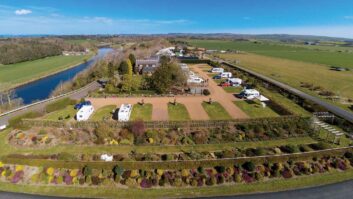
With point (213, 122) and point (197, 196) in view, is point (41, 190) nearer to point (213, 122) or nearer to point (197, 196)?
point (197, 196)

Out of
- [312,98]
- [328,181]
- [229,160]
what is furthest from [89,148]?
Result: [312,98]

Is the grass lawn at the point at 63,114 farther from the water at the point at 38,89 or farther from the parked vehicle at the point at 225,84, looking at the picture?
the parked vehicle at the point at 225,84

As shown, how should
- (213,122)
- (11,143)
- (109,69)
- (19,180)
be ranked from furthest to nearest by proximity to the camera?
(109,69), (213,122), (11,143), (19,180)

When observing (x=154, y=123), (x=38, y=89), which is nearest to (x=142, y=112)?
(x=154, y=123)

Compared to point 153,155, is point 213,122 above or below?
above

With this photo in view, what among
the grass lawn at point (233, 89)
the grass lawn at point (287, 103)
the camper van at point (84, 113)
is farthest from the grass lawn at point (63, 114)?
the grass lawn at point (287, 103)
